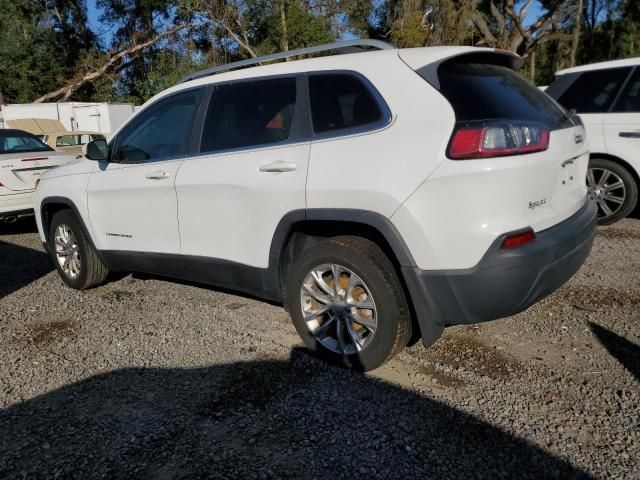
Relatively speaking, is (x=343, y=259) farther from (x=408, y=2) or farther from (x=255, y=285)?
(x=408, y=2)

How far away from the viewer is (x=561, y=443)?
2.55m

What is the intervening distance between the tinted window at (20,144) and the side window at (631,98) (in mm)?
7826

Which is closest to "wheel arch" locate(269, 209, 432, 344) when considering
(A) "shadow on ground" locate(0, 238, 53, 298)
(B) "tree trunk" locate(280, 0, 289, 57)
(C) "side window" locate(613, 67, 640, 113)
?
(A) "shadow on ground" locate(0, 238, 53, 298)

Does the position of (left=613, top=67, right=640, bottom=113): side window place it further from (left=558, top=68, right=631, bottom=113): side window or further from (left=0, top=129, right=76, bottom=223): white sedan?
(left=0, top=129, right=76, bottom=223): white sedan

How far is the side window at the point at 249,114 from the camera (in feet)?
11.4

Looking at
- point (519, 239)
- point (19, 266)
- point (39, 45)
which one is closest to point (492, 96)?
point (519, 239)

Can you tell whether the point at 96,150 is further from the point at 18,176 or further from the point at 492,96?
the point at 18,176

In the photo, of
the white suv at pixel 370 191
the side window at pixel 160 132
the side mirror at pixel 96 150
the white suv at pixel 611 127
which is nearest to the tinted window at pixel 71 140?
the side mirror at pixel 96 150

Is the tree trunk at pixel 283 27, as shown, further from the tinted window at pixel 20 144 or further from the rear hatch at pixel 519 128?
the rear hatch at pixel 519 128

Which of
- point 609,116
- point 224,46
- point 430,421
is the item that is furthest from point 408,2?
point 430,421

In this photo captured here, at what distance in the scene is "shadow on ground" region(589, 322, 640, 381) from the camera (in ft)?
10.6

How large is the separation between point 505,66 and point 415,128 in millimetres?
1096

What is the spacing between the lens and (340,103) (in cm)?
323

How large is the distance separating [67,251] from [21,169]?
2.85 meters
